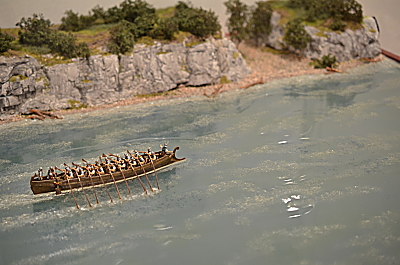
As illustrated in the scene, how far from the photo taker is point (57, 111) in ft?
89.4

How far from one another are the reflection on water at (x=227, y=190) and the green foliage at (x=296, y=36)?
11.2m

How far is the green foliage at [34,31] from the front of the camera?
2877 centimetres

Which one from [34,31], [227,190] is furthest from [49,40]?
[227,190]

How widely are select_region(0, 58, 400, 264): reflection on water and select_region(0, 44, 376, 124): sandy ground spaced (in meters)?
3.10

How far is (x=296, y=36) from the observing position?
117ft

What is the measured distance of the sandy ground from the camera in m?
29.1

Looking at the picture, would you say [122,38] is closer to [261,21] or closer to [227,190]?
[261,21]

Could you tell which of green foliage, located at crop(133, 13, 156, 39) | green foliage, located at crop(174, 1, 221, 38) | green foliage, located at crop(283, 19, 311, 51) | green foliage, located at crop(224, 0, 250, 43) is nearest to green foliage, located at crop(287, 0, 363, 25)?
green foliage, located at crop(283, 19, 311, 51)

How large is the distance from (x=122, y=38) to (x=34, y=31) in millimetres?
7453

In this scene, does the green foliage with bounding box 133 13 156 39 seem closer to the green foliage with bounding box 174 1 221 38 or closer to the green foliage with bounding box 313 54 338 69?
the green foliage with bounding box 174 1 221 38

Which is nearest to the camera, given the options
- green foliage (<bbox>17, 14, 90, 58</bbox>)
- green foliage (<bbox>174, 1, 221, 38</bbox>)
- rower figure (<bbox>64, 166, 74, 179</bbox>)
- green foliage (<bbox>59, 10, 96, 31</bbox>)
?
rower figure (<bbox>64, 166, 74, 179</bbox>)

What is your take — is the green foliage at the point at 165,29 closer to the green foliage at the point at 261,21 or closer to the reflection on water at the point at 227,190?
the reflection on water at the point at 227,190

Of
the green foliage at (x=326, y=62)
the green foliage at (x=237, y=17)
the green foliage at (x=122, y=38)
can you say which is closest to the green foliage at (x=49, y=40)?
the green foliage at (x=122, y=38)

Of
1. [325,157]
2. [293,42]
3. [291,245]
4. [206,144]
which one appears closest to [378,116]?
[325,157]
